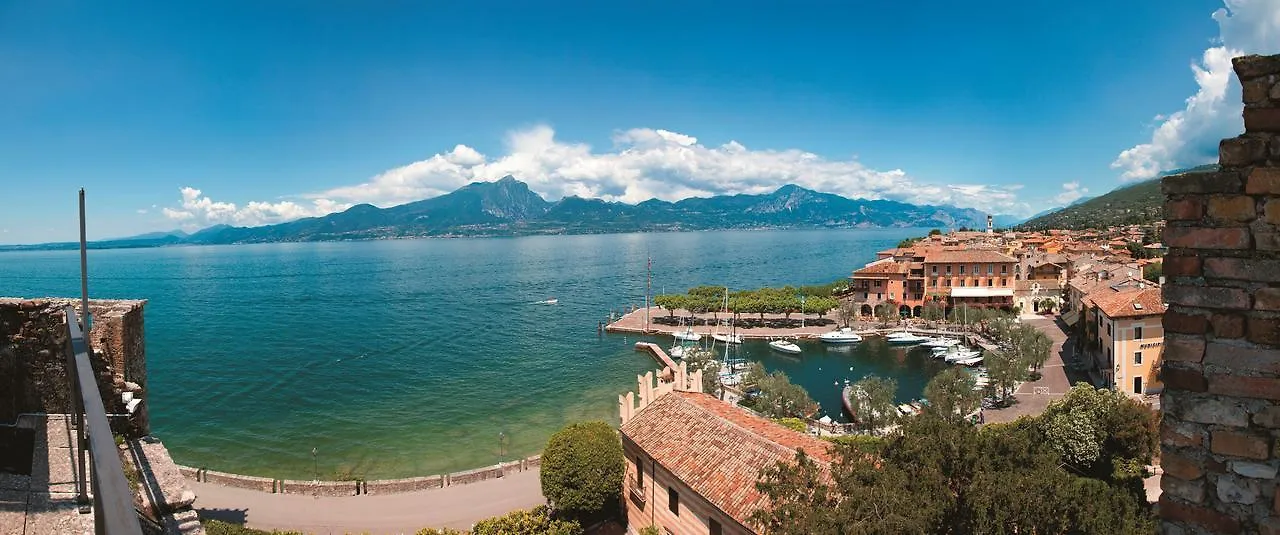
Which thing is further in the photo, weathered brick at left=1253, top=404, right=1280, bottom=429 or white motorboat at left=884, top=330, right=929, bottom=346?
white motorboat at left=884, top=330, right=929, bottom=346

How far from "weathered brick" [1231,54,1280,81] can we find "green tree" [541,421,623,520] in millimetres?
18613

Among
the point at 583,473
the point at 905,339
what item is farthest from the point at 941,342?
the point at 583,473

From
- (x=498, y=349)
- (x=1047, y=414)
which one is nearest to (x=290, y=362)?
(x=498, y=349)

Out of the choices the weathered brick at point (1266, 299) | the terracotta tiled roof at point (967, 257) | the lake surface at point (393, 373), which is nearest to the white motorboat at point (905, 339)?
the lake surface at point (393, 373)

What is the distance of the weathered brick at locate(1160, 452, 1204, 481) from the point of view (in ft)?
13.9

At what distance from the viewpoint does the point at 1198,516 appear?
169 inches

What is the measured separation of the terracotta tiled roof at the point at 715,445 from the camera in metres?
16.1

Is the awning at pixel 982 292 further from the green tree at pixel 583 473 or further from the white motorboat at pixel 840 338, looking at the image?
the green tree at pixel 583 473

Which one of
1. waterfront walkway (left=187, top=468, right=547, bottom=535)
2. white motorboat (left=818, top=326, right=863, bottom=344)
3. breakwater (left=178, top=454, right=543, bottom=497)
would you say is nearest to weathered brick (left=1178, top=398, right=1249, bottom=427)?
waterfront walkway (left=187, top=468, right=547, bottom=535)

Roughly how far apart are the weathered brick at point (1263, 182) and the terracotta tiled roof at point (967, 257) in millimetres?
69718

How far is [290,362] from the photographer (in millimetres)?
54219

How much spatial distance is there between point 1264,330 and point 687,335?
56.3 meters

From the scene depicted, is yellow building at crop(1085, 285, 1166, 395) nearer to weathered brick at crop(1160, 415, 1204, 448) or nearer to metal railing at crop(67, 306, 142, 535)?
weathered brick at crop(1160, 415, 1204, 448)

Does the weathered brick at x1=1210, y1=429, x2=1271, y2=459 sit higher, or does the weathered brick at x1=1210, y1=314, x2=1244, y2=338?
the weathered brick at x1=1210, y1=314, x2=1244, y2=338
